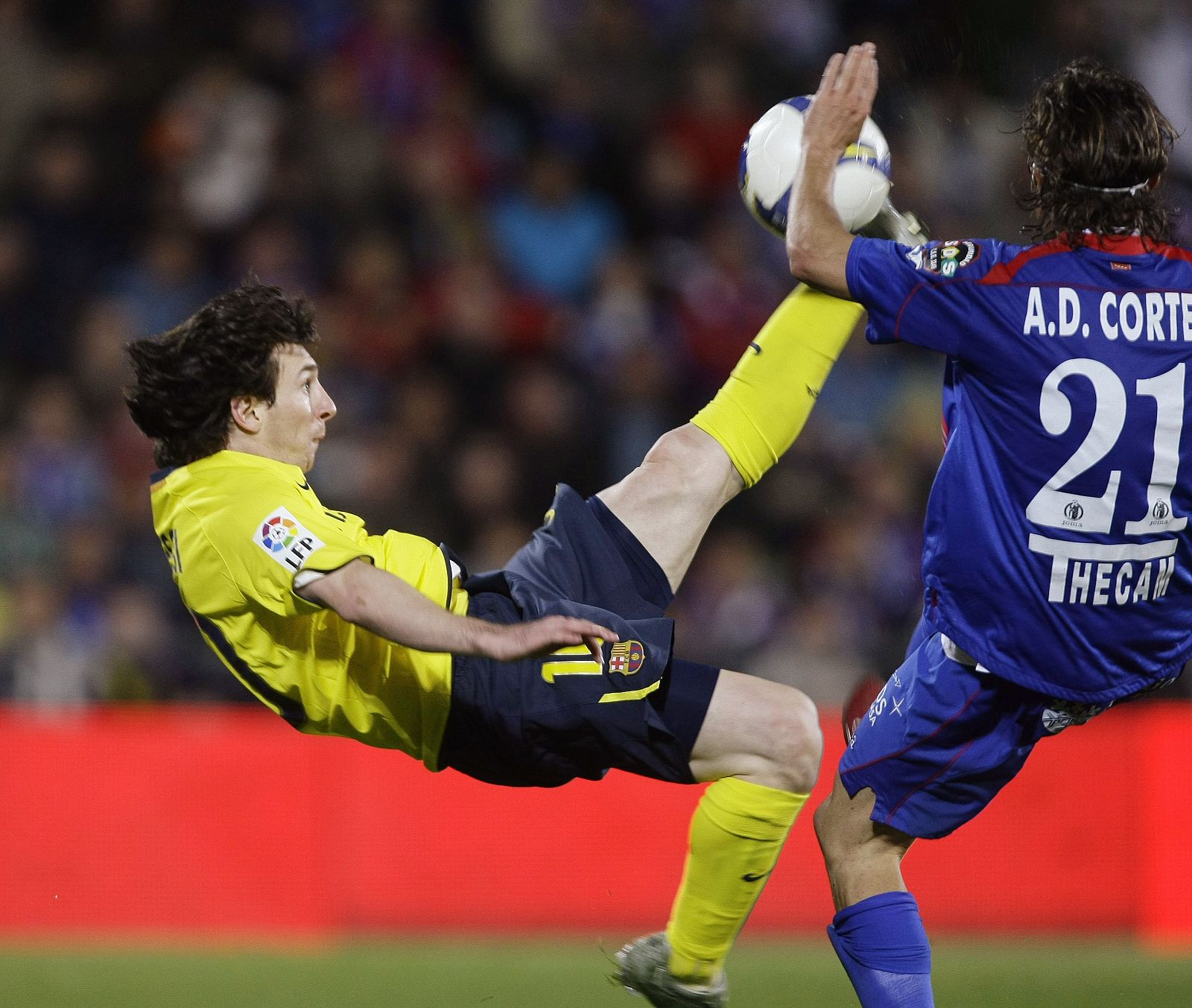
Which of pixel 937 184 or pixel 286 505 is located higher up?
pixel 937 184

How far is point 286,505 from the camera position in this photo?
359 centimetres

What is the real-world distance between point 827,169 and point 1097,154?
2.04 ft

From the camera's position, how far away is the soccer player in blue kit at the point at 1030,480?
3393 mm

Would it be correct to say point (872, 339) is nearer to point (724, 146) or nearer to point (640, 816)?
point (640, 816)

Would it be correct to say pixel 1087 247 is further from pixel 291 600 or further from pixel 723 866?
pixel 291 600

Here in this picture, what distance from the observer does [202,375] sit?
148 inches

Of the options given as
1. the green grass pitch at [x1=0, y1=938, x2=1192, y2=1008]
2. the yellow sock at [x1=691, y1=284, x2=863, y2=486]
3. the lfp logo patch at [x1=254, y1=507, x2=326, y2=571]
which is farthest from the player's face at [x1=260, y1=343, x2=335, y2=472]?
the green grass pitch at [x1=0, y1=938, x2=1192, y2=1008]

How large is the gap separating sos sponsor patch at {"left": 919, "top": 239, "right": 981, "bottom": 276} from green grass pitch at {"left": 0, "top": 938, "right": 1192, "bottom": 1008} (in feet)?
9.28

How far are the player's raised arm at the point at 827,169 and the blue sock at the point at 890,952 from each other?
4.58 ft

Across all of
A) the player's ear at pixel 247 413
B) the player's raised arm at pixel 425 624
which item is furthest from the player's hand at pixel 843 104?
the player's ear at pixel 247 413

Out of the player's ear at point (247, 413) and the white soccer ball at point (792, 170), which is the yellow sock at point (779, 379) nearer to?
the white soccer ball at point (792, 170)

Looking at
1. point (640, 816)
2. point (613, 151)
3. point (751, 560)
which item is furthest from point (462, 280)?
point (640, 816)

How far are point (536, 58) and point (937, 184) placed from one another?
2839mm

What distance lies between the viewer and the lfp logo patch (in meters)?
3.48
